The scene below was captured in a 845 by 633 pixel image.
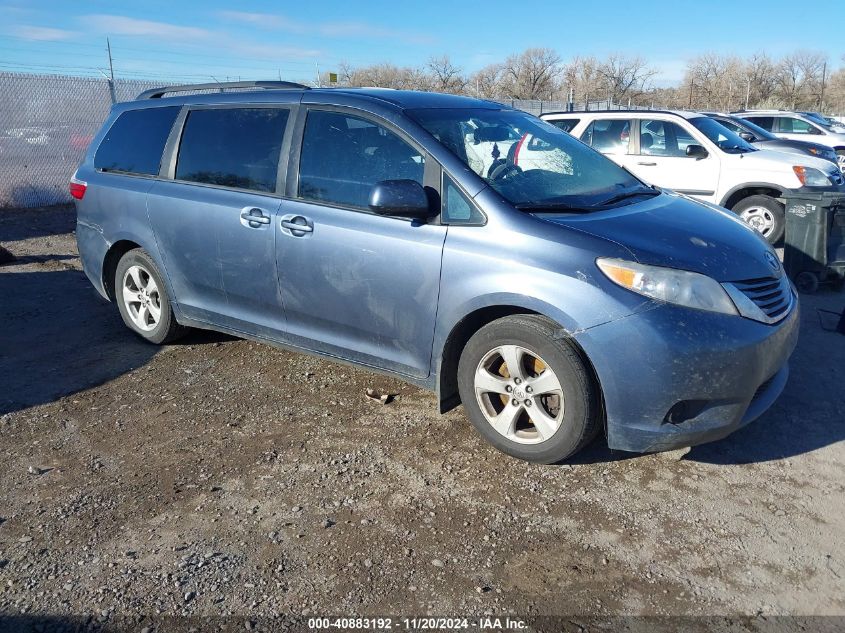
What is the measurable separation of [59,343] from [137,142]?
1.74 metres

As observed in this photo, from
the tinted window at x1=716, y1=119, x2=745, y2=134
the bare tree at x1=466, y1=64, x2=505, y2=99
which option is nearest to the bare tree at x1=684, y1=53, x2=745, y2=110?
the bare tree at x1=466, y1=64, x2=505, y2=99

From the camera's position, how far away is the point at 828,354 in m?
5.14

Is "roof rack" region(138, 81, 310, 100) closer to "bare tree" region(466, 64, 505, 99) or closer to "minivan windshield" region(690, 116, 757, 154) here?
"minivan windshield" region(690, 116, 757, 154)

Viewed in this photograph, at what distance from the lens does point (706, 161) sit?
914cm

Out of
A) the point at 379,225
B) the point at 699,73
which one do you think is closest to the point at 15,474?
the point at 379,225

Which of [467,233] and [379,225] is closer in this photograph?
[467,233]

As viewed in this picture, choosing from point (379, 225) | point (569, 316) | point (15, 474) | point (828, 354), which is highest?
point (379, 225)

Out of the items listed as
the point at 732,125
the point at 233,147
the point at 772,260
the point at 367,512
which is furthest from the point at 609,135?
the point at 367,512

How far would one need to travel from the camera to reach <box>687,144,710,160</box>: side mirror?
362 inches

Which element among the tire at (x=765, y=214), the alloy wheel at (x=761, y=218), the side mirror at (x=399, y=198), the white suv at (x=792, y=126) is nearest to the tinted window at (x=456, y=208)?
the side mirror at (x=399, y=198)

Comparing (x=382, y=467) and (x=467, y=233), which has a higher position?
(x=467, y=233)

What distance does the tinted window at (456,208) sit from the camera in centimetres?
358

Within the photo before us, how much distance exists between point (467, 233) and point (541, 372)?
80cm

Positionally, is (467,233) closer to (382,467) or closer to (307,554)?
(382,467)
